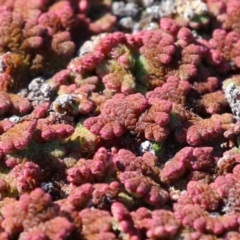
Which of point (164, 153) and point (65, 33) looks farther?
point (65, 33)

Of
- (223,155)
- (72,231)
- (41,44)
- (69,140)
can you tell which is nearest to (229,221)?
(223,155)

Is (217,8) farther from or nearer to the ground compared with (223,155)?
farther from the ground

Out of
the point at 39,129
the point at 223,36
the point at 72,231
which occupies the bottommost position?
the point at 72,231

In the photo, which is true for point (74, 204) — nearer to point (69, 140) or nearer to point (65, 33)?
point (69, 140)

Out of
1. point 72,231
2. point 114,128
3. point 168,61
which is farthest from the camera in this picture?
point 168,61

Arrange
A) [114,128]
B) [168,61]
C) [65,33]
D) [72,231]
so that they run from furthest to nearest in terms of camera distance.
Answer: [65,33] → [168,61] → [114,128] → [72,231]

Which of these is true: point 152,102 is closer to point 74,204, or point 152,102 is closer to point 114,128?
point 114,128
